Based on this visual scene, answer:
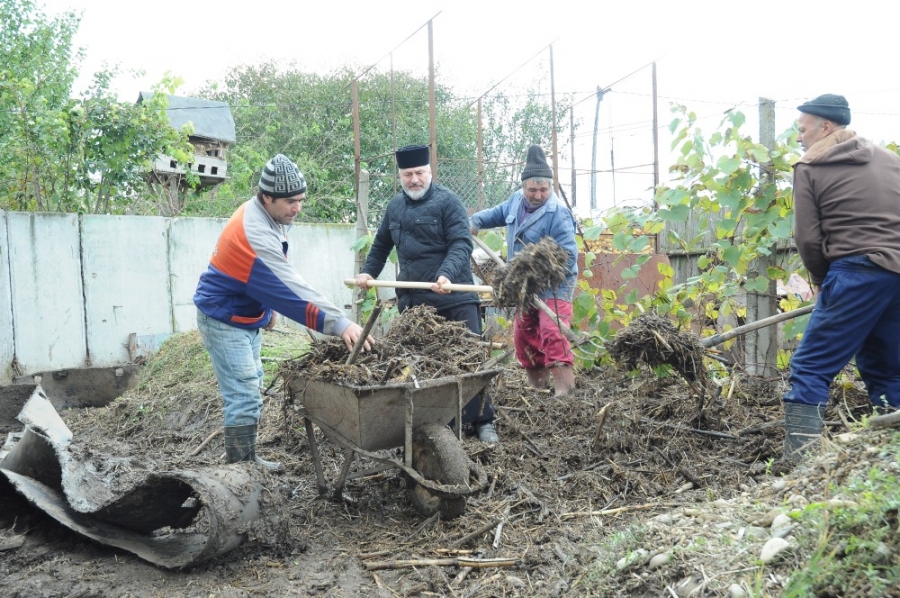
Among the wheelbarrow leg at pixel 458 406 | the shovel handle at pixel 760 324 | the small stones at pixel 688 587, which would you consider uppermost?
the shovel handle at pixel 760 324

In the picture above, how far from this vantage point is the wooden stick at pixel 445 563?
3.54 meters

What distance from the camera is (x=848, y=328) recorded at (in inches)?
160

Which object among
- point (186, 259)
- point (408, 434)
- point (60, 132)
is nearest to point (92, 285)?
point (186, 259)

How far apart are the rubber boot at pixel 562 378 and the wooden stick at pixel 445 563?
2.75 m

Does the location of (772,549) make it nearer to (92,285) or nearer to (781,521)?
(781,521)

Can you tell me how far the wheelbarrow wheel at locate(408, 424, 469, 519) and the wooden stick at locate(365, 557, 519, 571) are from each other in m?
0.35

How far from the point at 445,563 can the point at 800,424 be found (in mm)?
2177

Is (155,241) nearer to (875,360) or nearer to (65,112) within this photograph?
(65,112)

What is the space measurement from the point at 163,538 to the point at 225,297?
54.5 inches

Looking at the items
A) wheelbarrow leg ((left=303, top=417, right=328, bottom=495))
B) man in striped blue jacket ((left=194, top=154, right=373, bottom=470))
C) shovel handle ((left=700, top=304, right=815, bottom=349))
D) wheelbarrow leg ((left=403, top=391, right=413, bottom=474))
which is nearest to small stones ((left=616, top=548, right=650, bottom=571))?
wheelbarrow leg ((left=403, top=391, right=413, bottom=474))

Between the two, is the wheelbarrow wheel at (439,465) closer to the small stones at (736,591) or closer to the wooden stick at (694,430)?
the small stones at (736,591)

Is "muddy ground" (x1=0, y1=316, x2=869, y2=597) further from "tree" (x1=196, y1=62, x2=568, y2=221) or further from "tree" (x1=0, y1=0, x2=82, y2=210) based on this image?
"tree" (x1=196, y1=62, x2=568, y2=221)

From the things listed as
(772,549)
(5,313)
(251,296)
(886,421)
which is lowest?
(772,549)

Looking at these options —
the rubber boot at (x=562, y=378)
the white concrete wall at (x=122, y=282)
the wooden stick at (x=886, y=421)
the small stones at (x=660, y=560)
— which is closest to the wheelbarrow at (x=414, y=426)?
the small stones at (x=660, y=560)
